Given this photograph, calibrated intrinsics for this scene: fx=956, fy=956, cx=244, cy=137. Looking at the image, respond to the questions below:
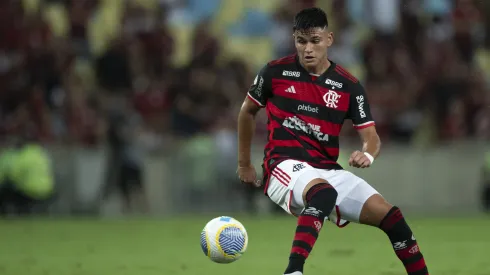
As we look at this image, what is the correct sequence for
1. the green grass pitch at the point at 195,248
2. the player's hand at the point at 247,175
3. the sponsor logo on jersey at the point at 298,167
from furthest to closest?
the green grass pitch at the point at 195,248, the player's hand at the point at 247,175, the sponsor logo on jersey at the point at 298,167

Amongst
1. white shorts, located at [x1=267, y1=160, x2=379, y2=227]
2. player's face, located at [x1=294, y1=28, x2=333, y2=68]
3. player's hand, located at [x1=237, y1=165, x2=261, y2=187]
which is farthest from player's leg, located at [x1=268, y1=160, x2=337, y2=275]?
player's face, located at [x1=294, y1=28, x2=333, y2=68]

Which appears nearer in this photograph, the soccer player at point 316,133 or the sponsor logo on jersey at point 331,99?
the soccer player at point 316,133

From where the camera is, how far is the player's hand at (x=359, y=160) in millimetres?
5977

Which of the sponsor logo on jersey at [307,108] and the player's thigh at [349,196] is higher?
the sponsor logo on jersey at [307,108]

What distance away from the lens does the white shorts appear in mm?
6316

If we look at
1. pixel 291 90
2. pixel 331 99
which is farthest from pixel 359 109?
pixel 291 90

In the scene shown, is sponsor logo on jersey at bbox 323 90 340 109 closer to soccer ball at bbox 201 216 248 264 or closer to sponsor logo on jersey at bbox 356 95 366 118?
sponsor logo on jersey at bbox 356 95 366 118

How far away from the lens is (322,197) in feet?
19.9

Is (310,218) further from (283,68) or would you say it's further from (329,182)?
(283,68)

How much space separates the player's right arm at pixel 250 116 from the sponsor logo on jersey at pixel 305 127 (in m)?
0.28

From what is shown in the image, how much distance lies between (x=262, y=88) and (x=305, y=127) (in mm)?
442

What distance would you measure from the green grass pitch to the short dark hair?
7.77 ft

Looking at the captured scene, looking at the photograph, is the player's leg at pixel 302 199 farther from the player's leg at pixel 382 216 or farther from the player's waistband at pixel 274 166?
the player's leg at pixel 382 216

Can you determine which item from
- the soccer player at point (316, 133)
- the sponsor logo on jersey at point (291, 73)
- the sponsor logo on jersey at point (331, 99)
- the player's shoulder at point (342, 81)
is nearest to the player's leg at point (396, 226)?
the soccer player at point (316, 133)
